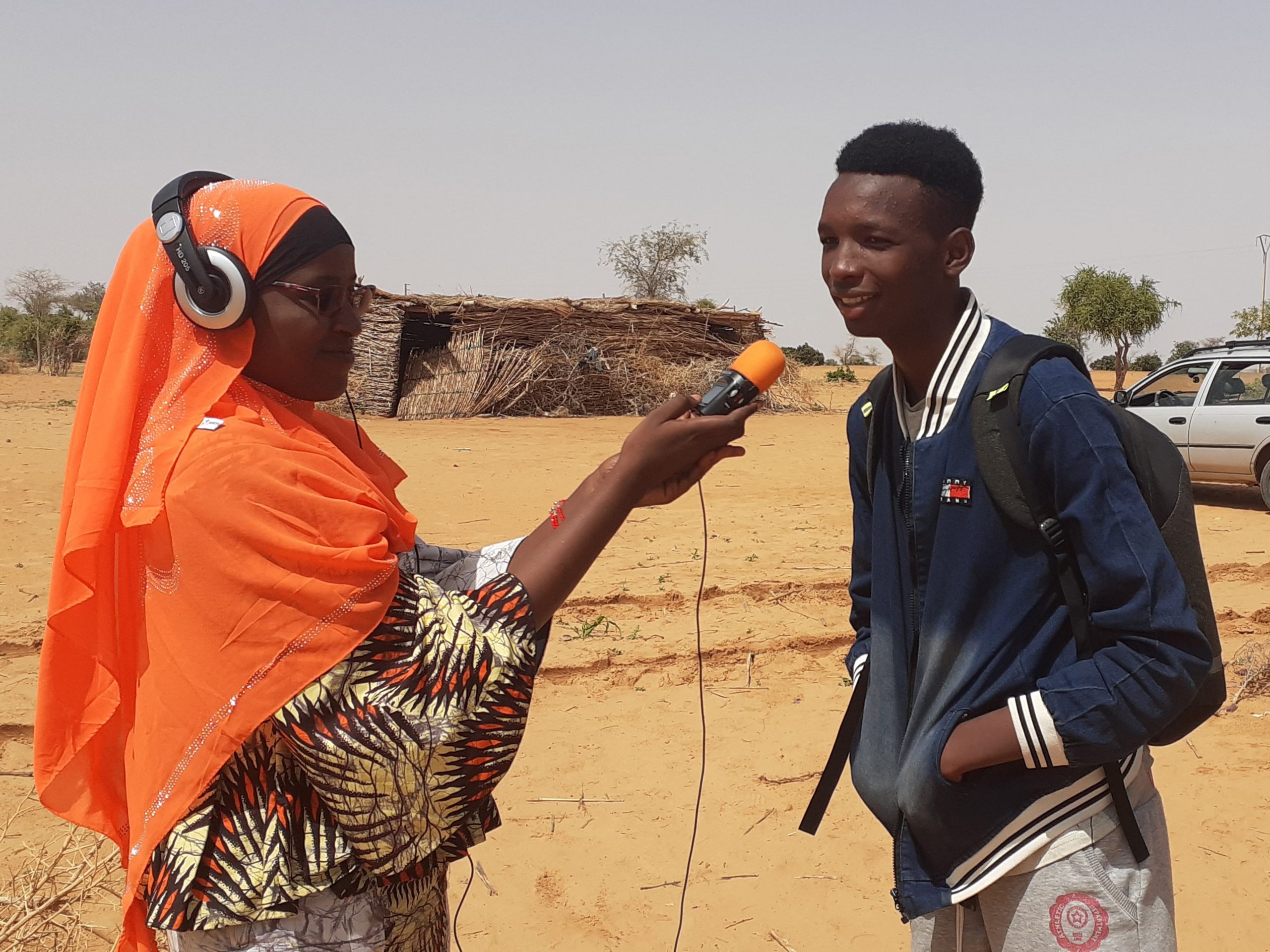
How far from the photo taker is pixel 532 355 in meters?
21.0

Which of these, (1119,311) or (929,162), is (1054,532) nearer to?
(929,162)

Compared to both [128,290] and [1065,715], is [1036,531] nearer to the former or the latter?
[1065,715]

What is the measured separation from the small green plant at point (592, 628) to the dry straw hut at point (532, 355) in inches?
586

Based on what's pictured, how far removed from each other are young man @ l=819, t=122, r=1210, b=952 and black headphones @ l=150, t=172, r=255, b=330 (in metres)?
1.03

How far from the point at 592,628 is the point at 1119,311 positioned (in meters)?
33.3

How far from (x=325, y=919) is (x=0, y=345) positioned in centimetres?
4634

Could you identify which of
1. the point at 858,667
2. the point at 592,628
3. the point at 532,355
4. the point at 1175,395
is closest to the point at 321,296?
the point at 858,667

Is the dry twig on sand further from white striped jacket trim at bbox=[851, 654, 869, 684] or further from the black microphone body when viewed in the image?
the black microphone body

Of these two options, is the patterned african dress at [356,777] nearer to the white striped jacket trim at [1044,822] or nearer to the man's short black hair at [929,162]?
the white striped jacket trim at [1044,822]

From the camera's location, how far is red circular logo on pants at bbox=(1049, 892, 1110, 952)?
1612mm

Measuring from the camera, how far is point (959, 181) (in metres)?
1.76

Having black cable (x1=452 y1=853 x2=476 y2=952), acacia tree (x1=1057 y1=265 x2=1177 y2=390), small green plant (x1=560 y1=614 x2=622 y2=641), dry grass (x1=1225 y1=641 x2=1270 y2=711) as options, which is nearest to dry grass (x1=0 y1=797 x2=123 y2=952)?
black cable (x1=452 y1=853 x2=476 y2=952)

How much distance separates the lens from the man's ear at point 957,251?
1779 millimetres

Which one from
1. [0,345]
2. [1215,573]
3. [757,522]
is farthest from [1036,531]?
[0,345]
